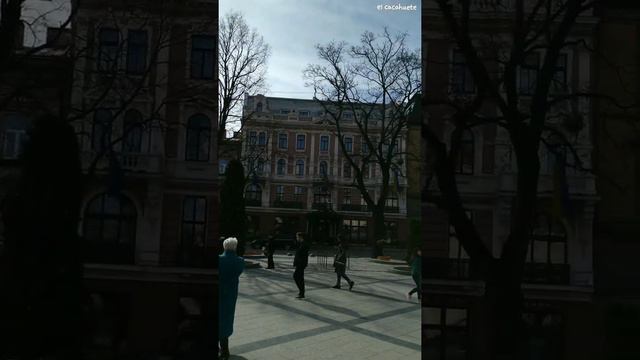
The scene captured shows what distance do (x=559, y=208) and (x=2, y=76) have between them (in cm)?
249

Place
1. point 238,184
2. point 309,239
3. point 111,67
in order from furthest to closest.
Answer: point 111,67 → point 238,184 → point 309,239

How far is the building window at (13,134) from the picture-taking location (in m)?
1.97

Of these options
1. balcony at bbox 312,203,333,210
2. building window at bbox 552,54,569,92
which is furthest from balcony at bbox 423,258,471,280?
building window at bbox 552,54,569,92

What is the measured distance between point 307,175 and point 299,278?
1.34 ft

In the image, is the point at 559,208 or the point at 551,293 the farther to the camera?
the point at 551,293

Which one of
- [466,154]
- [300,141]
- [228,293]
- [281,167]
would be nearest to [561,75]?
[466,154]

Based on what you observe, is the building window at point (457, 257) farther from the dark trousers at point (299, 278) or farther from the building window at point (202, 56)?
the building window at point (202, 56)

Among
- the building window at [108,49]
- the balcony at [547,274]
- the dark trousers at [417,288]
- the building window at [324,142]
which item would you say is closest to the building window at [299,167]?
the building window at [324,142]

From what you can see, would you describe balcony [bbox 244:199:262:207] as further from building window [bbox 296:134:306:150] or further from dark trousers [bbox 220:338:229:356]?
dark trousers [bbox 220:338:229:356]

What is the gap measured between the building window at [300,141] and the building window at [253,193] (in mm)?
225

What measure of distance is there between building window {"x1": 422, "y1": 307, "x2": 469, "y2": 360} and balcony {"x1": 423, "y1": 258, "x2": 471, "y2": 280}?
0.49ft

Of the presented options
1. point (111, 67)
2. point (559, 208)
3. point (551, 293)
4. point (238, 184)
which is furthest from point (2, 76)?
point (551, 293)

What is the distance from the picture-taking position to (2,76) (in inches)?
78.0

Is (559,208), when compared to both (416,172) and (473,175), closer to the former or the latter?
(473,175)
